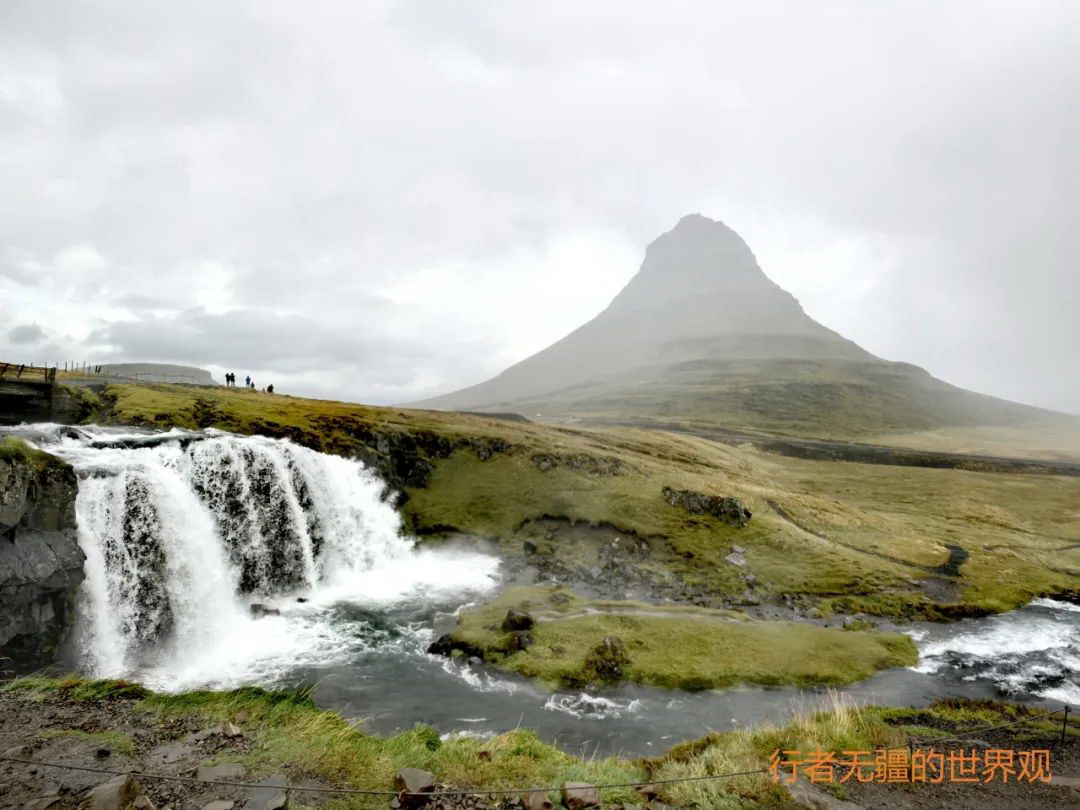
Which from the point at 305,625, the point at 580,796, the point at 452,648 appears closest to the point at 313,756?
the point at 580,796

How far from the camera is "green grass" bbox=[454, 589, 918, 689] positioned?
28328mm

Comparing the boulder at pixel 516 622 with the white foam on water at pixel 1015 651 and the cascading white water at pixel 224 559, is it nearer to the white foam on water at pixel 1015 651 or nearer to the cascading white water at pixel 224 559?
the cascading white water at pixel 224 559

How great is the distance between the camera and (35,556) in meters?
24.4

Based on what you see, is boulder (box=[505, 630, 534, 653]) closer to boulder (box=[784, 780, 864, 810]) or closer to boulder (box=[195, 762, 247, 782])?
boulder (box=[784, 780, 864, 810])

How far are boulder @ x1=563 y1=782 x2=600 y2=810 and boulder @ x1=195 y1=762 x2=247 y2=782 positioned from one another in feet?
23.0

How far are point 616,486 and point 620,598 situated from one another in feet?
57.1

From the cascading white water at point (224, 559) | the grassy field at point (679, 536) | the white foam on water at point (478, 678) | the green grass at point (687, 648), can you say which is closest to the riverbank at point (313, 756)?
the white foam on water at point (478, 678)

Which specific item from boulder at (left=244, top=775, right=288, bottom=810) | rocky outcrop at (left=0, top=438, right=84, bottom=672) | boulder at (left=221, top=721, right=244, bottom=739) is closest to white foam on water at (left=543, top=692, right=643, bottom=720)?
boulder at (left=221, top=721, right=244, bottom=739)

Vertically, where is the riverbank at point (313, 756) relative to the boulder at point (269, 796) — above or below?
below

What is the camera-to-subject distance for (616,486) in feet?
183

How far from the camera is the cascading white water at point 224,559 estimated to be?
89.4 feet

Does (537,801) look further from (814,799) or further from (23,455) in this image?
(23,455)

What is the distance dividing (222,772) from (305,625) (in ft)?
77.0

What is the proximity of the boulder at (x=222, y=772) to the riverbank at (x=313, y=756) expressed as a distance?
0.02 metres
